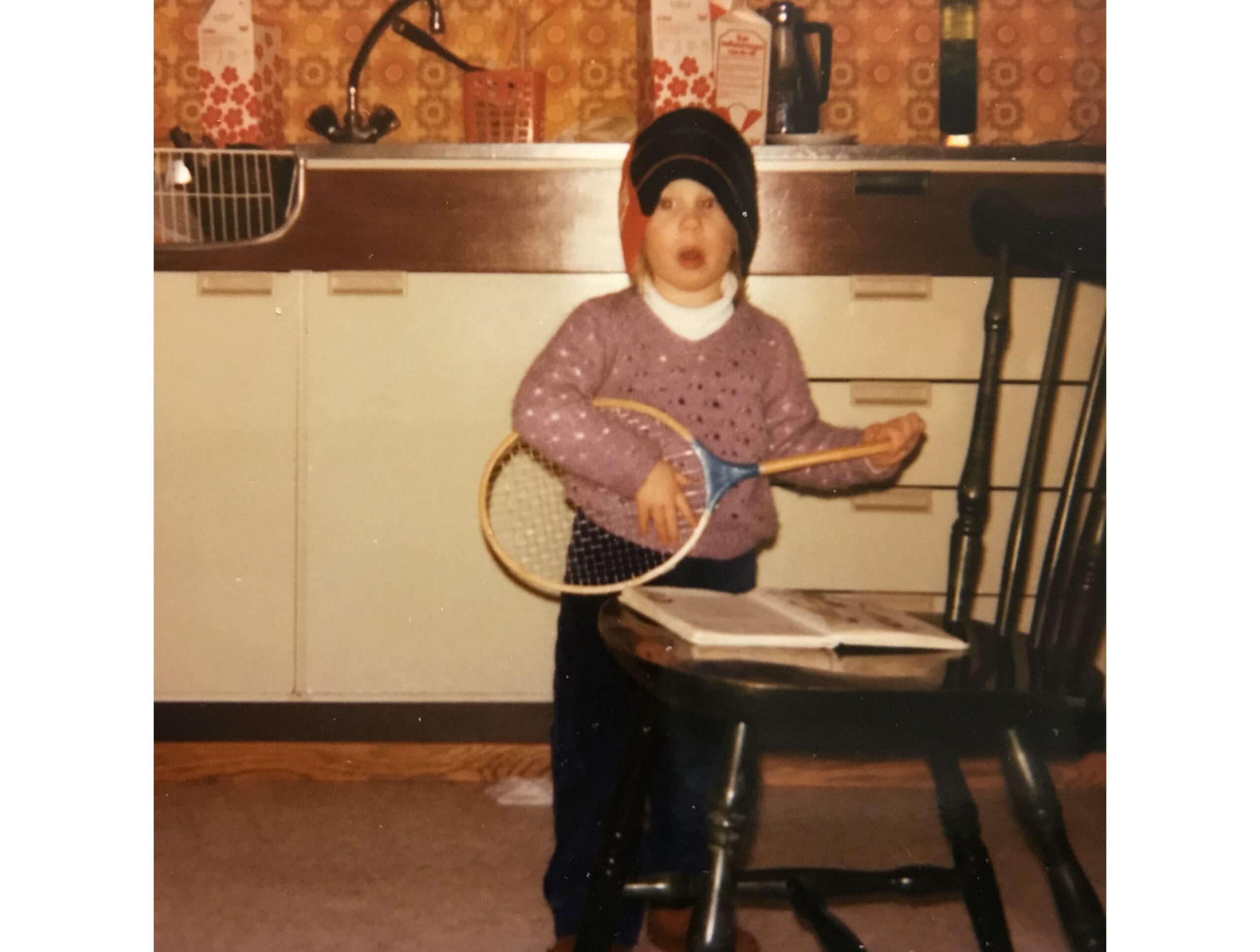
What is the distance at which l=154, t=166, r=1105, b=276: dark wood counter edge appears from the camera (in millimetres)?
1396

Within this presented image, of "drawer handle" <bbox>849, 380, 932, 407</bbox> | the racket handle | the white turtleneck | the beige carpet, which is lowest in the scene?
the beige carpet

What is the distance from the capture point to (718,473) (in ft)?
3.50

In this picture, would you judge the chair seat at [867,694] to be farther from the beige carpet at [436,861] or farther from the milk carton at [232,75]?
the milk carton at [232,75]

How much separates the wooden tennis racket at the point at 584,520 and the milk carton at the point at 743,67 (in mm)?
510

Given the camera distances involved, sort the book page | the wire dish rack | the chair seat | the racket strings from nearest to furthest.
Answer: the chair seat < the book page < the racket strings < the wire dish rack

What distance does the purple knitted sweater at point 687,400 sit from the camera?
1.16m

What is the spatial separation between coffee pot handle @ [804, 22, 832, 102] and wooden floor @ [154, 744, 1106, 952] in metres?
0.98

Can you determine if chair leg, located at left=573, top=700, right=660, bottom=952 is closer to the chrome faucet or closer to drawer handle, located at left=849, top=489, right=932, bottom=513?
drawer handle, located at left=849, top=489, right=932, bottom=513

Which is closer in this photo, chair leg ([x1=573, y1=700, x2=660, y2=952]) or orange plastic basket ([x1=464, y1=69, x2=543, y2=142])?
chair leg ([x1=573, y1=700, x2=660, y2=952])

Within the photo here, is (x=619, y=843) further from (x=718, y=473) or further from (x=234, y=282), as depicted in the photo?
(x=234, y=282)

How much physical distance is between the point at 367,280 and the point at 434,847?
726 mm

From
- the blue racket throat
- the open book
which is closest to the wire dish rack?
the blue racket throat
